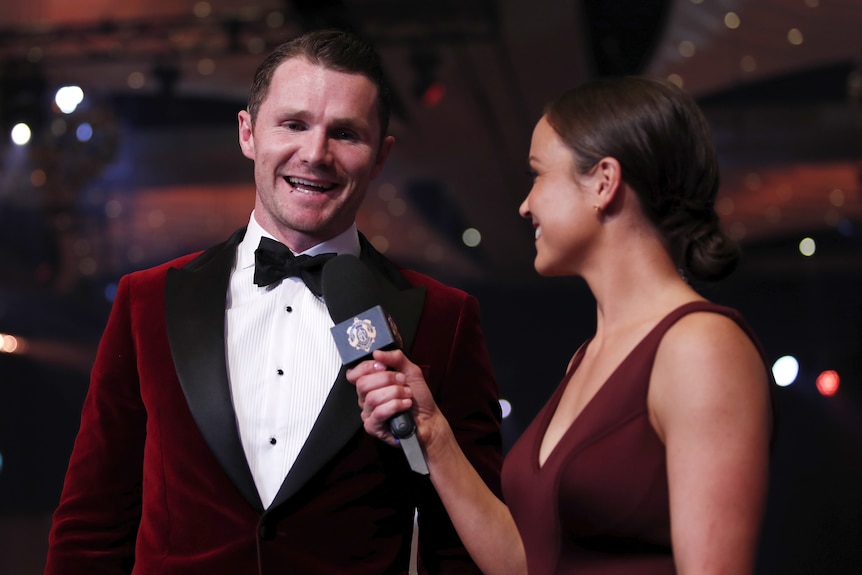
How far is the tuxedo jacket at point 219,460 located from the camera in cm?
164

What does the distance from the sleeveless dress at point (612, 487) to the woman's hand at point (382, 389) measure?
244mm

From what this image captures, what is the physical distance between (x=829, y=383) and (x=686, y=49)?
1719mm

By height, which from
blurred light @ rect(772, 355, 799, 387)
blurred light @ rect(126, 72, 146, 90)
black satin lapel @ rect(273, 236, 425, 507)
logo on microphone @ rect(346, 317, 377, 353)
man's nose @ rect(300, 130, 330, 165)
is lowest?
blurred light @ rect(772, 355, 799, 387)

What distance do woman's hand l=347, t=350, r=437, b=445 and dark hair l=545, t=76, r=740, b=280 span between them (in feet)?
1.35

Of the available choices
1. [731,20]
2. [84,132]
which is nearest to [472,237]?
[731,20]

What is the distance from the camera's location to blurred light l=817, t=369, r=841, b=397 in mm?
4598

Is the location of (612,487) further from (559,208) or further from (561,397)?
(559,208)

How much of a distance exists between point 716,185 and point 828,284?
354 centimetres

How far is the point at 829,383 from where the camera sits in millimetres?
4605

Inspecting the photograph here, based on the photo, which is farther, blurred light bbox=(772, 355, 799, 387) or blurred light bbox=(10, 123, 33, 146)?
blurred light bbox=(10, 123, 33, 146)

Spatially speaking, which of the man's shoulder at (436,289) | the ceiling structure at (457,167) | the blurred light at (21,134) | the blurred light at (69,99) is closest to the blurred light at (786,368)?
the ceiling structure at (457,167)

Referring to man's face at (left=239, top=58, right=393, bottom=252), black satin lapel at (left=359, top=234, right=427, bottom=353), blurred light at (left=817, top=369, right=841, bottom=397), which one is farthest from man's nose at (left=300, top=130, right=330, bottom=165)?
blurred light at (left=817, top=369, right=841, bottom=397)

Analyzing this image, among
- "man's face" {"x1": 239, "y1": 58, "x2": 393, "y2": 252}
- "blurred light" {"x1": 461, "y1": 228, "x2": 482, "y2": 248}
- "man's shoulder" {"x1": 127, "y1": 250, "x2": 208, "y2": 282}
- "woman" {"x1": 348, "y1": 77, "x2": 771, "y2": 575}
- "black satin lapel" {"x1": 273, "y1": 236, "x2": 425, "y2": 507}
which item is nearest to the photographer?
"woman" {"x1": 348, "y1": 77, "x2": 771, "y2": 575}

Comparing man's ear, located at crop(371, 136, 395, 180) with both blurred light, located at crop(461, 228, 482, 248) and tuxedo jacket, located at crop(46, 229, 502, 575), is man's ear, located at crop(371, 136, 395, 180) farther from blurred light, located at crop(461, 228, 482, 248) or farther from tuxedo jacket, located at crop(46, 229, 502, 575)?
blurred light, located at crop(461, 228, 482, 248)
